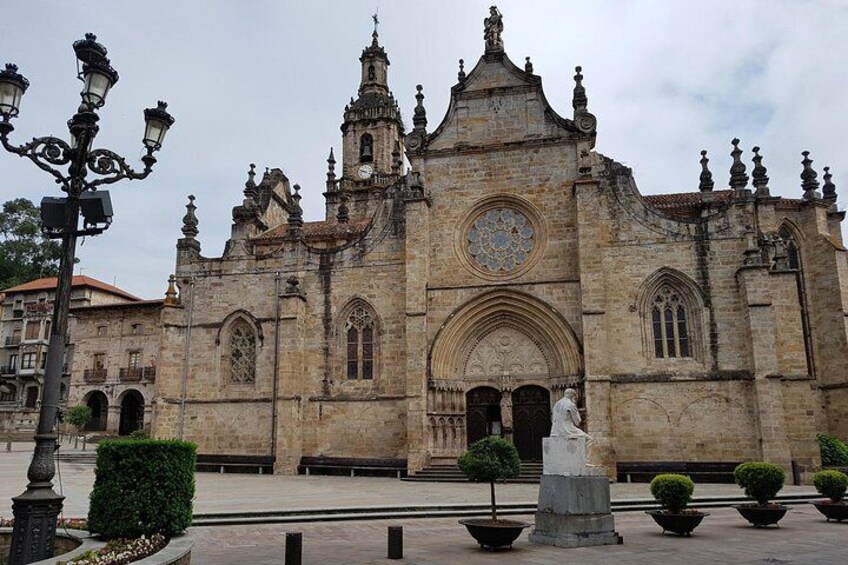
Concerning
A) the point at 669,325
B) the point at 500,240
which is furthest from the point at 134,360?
A: the point at 669,325

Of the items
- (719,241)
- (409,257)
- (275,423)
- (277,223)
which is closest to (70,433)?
(277,223)

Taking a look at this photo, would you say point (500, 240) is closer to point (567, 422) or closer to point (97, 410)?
point (567, 422)

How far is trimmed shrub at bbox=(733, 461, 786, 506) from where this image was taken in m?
13.1

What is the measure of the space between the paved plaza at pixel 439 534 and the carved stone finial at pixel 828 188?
1650 centimetres

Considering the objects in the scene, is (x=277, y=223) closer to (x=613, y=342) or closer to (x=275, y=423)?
(x=275, y=423)

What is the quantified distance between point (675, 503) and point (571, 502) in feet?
8.31

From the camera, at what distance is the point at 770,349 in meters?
22.4

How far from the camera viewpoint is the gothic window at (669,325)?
2400 centimetres

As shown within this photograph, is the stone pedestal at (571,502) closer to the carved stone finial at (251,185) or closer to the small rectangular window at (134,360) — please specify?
the carved stone finial at (251,185)

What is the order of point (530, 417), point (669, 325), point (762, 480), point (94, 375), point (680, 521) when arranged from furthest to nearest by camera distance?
point (94, 375)
point (530, 417)
point (669, 325)
point (762, 480)
point (680, 521)

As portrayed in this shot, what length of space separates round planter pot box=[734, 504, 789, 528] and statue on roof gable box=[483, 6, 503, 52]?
22.0 m

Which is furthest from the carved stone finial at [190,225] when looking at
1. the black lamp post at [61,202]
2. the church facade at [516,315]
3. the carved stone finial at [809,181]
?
the carved stone finial at [809,181]

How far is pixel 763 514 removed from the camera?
42.3 ft

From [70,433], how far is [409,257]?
109 ft
